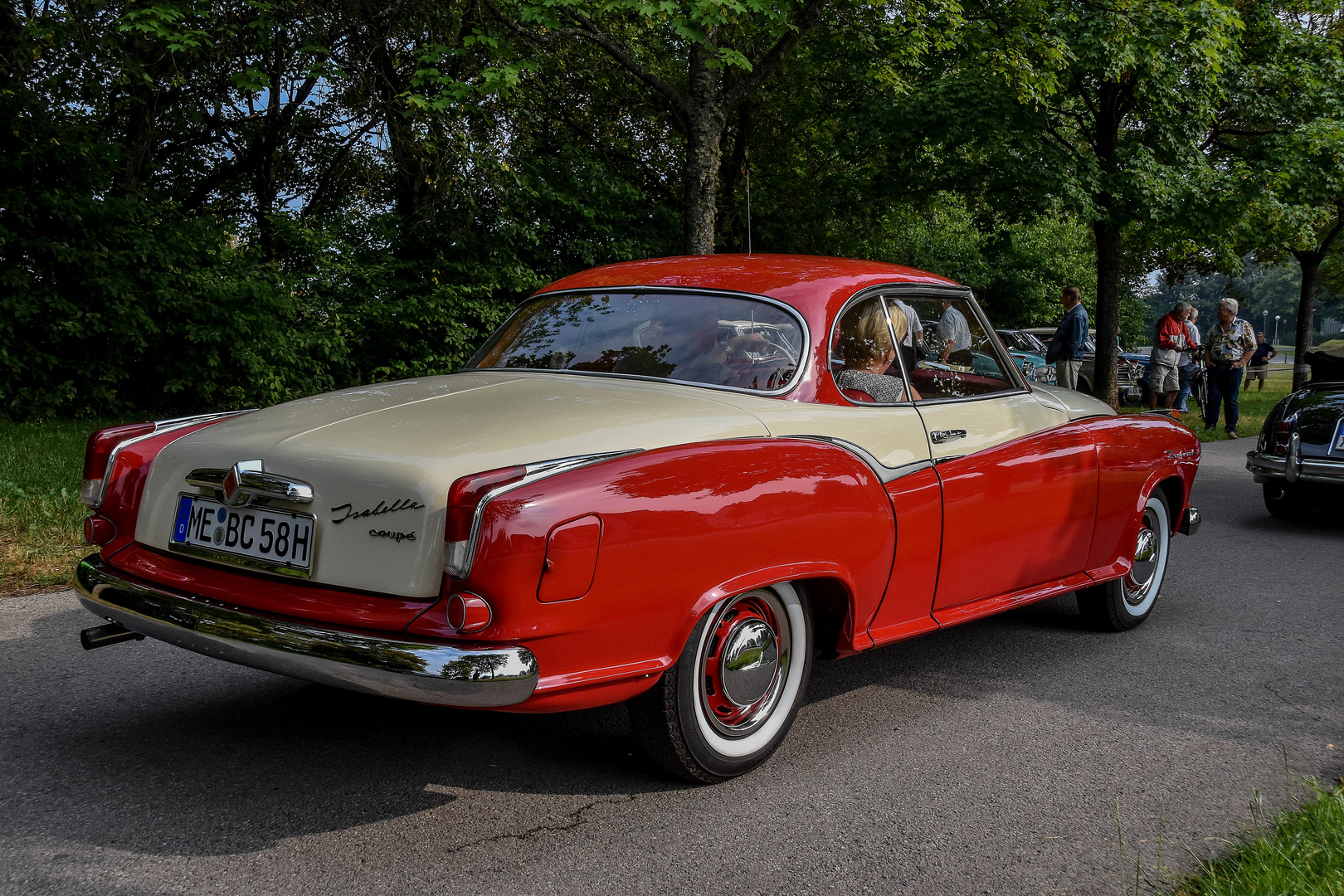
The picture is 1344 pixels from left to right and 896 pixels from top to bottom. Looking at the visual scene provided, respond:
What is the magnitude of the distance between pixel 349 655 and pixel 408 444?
0.61 m

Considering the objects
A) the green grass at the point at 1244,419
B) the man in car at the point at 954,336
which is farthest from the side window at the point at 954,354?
the green grass at the point at 1244,419

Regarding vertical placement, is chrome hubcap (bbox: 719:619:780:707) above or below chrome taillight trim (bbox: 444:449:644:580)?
below

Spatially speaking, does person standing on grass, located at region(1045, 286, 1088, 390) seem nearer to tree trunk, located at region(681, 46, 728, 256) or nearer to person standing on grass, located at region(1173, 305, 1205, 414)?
person standing on grass, located at region(1173, 305, 1205, 414)

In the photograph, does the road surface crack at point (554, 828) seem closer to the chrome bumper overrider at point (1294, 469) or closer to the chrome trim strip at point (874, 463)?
the chrome trim strip at point (874, 463)

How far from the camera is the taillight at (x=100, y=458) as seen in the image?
11.4 feet

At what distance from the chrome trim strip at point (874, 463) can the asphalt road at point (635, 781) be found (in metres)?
0.92

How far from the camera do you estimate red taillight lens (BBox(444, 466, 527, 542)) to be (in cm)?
265

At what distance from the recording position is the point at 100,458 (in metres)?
3.52

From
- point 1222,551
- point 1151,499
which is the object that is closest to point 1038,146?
point 1222,551

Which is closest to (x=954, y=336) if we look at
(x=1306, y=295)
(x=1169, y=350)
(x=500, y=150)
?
(x=500, y=150)

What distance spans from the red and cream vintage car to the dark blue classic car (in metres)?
4.33

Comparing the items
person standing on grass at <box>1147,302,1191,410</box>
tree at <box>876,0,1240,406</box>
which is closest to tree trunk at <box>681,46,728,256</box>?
tree at <box>876,0,1240,406</box>

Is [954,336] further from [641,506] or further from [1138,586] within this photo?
[641,506]

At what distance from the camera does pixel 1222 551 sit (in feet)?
23.9
